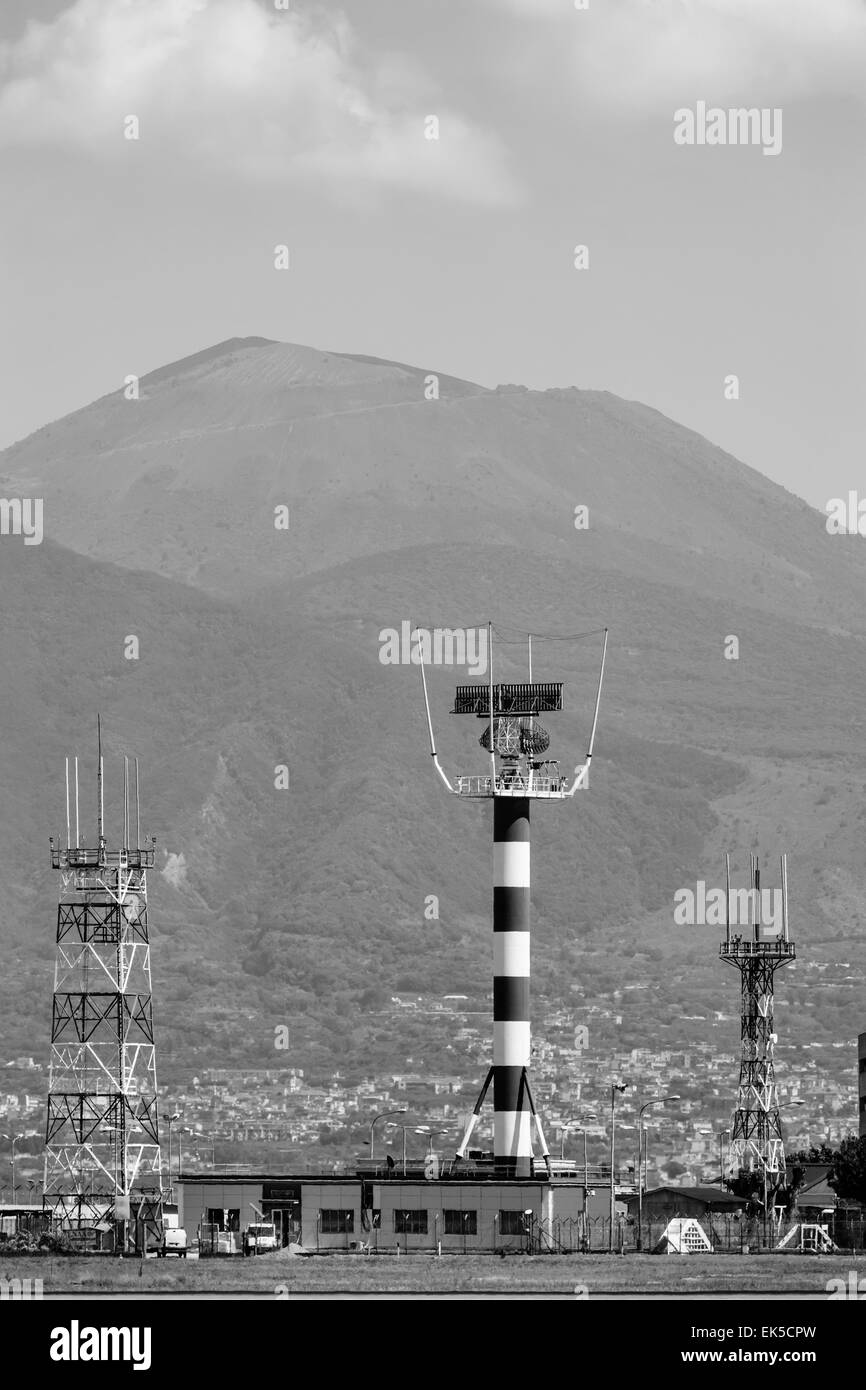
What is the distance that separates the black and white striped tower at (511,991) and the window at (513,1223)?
2612mm

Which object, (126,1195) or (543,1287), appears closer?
(543,1287)

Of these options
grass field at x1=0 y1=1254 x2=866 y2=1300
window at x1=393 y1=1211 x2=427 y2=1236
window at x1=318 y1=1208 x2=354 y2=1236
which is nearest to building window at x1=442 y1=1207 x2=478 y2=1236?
window at x1=393 y1=1211 x2=427 y2=1236

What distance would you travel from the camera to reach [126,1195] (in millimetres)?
116188

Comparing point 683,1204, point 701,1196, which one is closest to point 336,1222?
point 683,1204

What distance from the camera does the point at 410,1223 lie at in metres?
115

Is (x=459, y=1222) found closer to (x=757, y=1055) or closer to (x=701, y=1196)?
(x=701, y=1196)

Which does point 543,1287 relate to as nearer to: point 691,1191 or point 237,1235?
point 237,1235

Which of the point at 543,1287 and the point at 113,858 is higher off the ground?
the point at 113,858

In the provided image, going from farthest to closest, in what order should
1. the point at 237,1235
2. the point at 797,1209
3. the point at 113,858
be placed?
the point at 797,1209 → the point at 113,858 → the point at 237,1235

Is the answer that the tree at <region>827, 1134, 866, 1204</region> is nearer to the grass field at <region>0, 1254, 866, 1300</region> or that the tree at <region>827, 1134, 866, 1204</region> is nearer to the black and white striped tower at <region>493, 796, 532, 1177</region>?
the black and white striped tower at <region>493, 796, 532, 1177</region>

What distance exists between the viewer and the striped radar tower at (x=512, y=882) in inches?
4577
